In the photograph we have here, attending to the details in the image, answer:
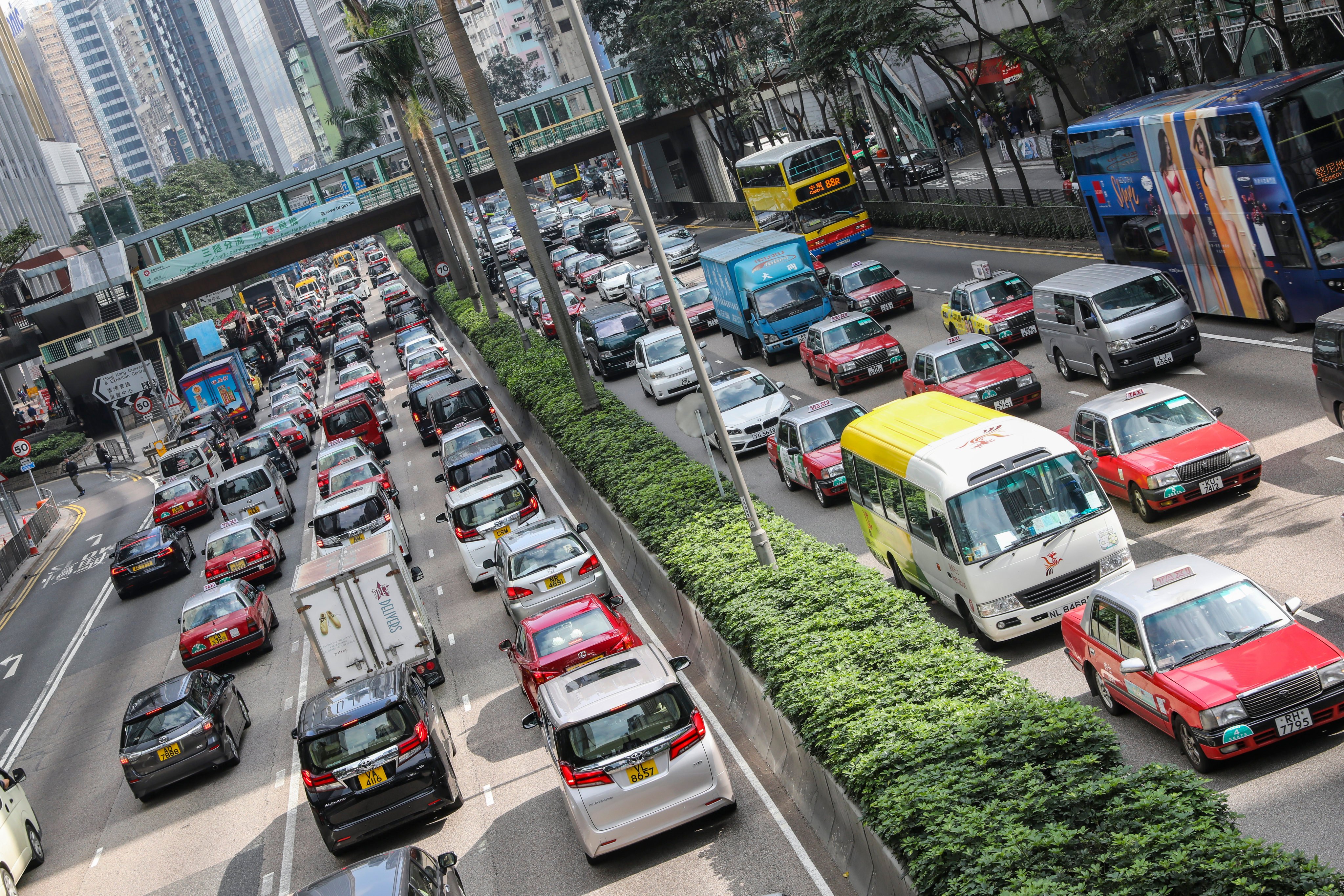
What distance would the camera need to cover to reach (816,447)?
2327cm

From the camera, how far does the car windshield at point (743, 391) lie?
27.9 metres

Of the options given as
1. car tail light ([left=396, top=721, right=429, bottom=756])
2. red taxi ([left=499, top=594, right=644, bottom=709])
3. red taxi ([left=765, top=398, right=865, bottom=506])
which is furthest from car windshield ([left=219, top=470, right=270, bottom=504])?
car tail light ([left=396, top=721, right=429, bottom=756])

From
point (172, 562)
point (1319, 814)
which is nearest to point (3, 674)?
point (172, 562)

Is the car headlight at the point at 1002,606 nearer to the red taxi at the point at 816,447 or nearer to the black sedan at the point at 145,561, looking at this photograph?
the red taxi at the point at 816,447

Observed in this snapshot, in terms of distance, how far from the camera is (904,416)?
1733 centimetres

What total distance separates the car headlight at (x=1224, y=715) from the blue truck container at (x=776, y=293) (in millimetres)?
24736

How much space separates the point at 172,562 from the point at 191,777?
53.4 feet

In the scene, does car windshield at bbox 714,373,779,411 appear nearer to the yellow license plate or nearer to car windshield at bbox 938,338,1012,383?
car windshield at bbox 938,338,1012,383

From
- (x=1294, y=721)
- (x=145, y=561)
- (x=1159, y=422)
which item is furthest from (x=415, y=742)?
(x=145, y=561)

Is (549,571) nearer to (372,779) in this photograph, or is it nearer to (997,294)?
(372,779)

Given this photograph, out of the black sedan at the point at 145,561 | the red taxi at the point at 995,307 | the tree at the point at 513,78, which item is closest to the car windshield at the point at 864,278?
the red taxi at the point at 995,307

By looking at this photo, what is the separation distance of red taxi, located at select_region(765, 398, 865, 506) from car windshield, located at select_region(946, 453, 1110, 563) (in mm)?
7187

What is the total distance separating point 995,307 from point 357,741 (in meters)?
19.0

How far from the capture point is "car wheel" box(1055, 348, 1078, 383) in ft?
84.4
